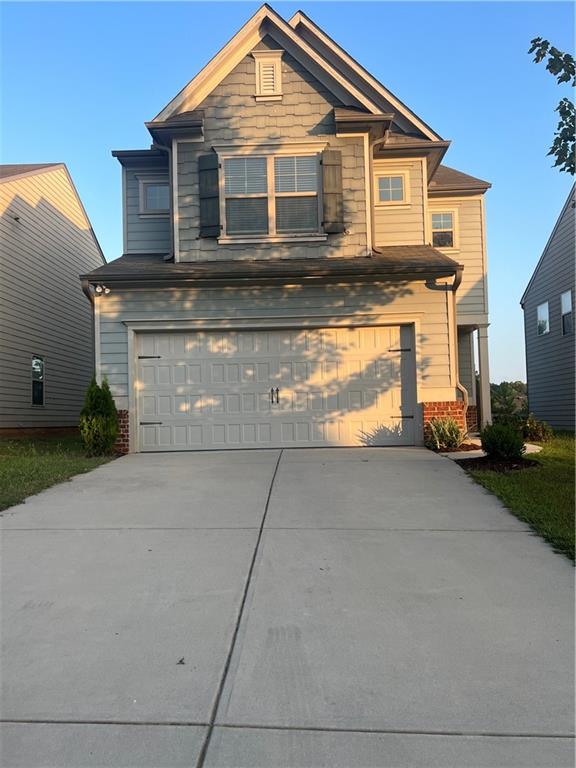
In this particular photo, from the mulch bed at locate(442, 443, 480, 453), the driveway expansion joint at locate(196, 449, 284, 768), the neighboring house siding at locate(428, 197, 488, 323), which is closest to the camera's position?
the driveway expansion joint at locate(196, 449, 284, 768)

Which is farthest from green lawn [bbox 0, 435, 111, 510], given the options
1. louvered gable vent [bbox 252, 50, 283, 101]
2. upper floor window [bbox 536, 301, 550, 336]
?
upper floor window [bbox 536, 301, 550, 336]

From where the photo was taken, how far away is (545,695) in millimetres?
2959

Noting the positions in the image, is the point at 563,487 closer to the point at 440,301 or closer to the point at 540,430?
the point at 440,301

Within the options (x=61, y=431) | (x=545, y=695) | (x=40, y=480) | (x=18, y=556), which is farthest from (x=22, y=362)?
(x=545, y=695)

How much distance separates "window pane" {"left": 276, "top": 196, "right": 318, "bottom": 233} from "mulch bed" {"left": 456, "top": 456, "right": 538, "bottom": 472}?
5.34 m

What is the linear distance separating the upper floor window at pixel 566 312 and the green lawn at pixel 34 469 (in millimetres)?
13902

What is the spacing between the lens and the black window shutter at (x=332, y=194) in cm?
1142

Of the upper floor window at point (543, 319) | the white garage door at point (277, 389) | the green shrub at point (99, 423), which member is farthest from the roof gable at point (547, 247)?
the green shrub at point (99, 423)

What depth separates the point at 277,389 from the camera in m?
11.3

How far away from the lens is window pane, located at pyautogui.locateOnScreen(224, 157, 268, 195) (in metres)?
11.5

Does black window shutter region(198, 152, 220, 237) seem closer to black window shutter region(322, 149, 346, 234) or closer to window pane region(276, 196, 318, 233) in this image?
window pane region(276, 196, 318, 233)

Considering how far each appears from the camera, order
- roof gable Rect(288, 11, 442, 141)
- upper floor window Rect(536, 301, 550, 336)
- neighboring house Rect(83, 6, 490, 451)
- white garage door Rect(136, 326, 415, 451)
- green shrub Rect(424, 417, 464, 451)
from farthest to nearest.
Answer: upper floor window Rect(536, 301, 550, 336) → roof gable Rect(288, 11, 442, 141) → white garage door Rect(136, 326, 415, 451) → neighboring house Rect(83, 6, 490, 451) → green shrub Rect(424, 417, 464, 451)

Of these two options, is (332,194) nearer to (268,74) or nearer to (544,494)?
(268,74)

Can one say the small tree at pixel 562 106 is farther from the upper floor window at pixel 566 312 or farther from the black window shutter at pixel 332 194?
the upper floor window at pixel 566 312
